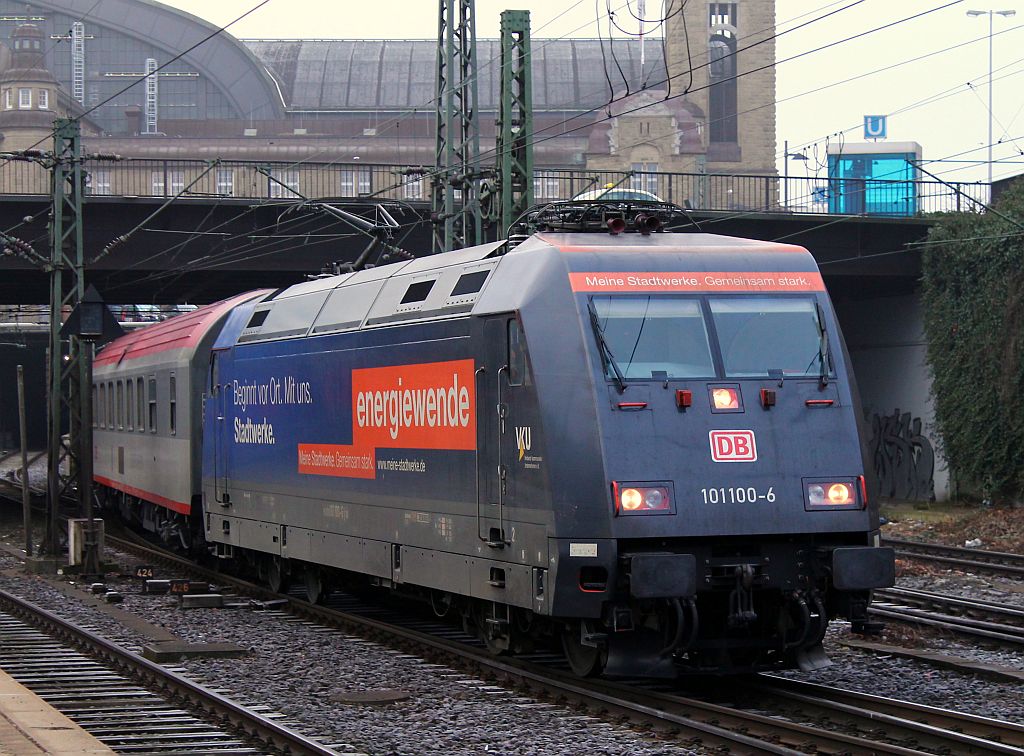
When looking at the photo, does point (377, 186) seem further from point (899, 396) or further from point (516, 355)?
point (516, 355)

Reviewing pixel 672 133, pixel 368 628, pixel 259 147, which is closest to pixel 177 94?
pixel 259 147

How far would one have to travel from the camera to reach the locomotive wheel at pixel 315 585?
16781mm

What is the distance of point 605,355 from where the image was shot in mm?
10805

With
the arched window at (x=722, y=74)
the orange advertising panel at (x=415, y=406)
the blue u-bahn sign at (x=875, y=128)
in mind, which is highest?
the arched window at (x=722, y=74)

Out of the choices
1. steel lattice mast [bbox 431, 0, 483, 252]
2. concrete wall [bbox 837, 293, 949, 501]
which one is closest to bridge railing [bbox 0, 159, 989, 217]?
concrete wall [bbox 837, 293, 949, 501]

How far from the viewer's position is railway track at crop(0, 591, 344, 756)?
9.64 meters

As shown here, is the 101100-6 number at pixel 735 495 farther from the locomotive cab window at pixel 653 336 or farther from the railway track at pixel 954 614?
the railway track at pixel 954 614

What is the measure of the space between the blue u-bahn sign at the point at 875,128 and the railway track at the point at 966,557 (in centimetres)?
6858

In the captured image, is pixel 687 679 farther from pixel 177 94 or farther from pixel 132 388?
pixel 177 94

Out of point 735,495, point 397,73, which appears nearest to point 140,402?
point 735,495

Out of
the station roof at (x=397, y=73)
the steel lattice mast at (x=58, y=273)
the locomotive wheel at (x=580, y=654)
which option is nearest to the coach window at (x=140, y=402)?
the steel lattice mast at (x=58, y=273)

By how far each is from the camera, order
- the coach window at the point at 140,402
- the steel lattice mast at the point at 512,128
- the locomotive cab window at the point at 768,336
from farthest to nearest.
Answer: the coach window at the point at 140,402, the steel lattice mast at the point at 512,128, the locomotive cab window at the point at 768,336

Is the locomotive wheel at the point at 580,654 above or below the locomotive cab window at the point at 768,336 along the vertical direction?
below

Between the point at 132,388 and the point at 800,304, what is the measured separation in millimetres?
17352
